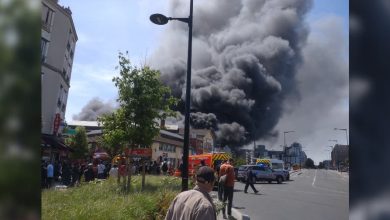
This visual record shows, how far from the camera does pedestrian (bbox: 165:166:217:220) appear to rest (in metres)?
2.93

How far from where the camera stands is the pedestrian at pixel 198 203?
2932mm

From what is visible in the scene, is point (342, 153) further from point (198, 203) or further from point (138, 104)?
point (138, 104)

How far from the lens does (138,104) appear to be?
1397 centimetres

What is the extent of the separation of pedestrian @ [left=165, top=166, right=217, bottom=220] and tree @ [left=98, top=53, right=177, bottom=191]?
1070 centimetres

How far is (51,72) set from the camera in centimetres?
3403

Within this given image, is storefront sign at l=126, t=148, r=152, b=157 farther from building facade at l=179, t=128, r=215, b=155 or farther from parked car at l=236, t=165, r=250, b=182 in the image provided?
building facade at l=179, t=128, r=215, b=155


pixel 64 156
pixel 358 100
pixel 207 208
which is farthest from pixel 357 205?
pixel 64 156

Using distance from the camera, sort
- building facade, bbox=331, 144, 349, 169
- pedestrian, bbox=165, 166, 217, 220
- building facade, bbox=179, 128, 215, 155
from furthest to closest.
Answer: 1. building facade, bbox=179, 128, 215, 155
2. pedestrian, bbox=165, 166, 217, 220
3. building facade, bbox=331, 144, 349, 169

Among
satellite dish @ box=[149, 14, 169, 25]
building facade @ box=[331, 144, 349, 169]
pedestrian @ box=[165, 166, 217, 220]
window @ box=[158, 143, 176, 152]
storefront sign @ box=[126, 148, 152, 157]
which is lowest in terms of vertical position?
pedestrian @ box=[165, 166, 217, 220]

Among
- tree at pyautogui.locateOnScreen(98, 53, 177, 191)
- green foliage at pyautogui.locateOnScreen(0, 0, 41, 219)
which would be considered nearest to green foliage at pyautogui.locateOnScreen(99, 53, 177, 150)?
tree at pyautogui.locateOnScreen(98, 53, 177, 191)

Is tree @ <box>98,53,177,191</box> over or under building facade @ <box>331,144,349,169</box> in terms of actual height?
over

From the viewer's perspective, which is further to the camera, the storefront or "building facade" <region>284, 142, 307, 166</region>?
"building facade" <region>284, 142, 307, 166</region>

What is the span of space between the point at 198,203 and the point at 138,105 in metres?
11.2

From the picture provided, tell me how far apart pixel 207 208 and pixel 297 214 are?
31.0ft
